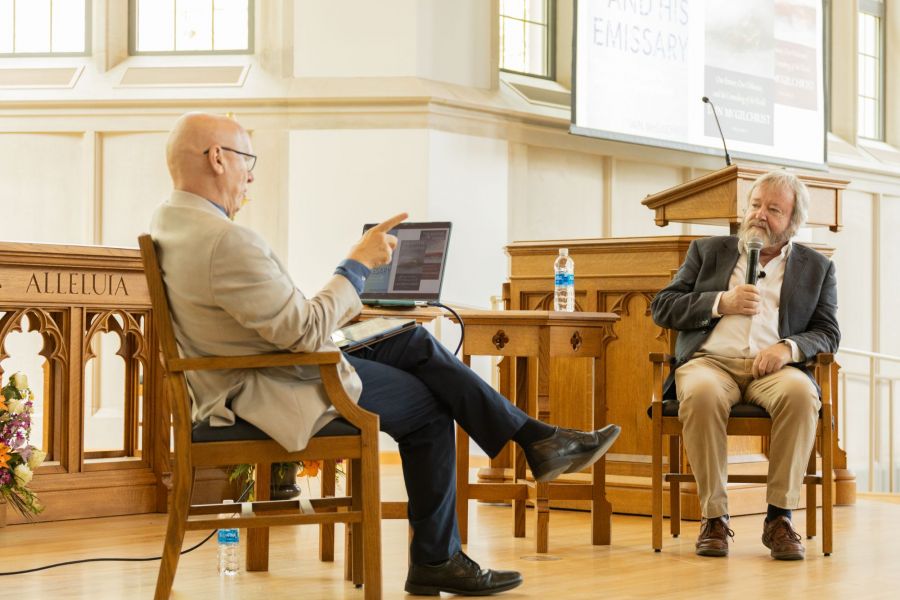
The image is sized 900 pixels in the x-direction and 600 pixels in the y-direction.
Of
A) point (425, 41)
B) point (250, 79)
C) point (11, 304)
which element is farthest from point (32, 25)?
point (11, 304)

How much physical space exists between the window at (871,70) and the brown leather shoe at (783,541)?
8.04 metres

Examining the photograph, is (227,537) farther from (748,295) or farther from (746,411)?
(748,295)

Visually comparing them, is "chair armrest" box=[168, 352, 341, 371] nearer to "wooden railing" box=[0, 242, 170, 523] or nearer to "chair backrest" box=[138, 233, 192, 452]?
"chair backrest" box=[138, 233, 192, 452]

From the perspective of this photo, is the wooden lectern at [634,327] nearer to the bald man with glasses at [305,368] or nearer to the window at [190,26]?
the bald man with glasses at [305,368]

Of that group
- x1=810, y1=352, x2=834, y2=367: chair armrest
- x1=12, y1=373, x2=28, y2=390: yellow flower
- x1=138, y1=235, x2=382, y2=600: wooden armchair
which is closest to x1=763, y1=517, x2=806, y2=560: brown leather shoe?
x1=810, y1=352, x2=834, y2=367: chair armrest

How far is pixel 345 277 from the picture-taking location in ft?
9.71

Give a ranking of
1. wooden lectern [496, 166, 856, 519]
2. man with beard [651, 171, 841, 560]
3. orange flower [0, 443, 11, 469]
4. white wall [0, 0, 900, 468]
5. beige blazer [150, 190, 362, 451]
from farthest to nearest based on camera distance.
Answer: white wall [0, 0, 900, 468]
wooden lectern [496, 166, 856, 519]
orange flower [0, 443, 11, 469]
man with beard [651, 171, 841, 560]
beige blazer [150, 190, 362, 451]

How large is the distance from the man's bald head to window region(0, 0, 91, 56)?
5709 millimetres

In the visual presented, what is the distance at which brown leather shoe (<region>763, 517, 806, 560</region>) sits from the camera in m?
3.93

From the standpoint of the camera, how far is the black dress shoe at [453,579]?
10.5 ft

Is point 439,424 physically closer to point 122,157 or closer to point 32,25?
point 122,157

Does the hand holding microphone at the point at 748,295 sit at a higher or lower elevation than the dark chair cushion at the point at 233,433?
higher

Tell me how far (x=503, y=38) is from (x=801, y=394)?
5.25 m

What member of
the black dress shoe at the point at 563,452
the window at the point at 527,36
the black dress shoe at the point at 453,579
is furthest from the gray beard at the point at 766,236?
the window at the point at 527,36
